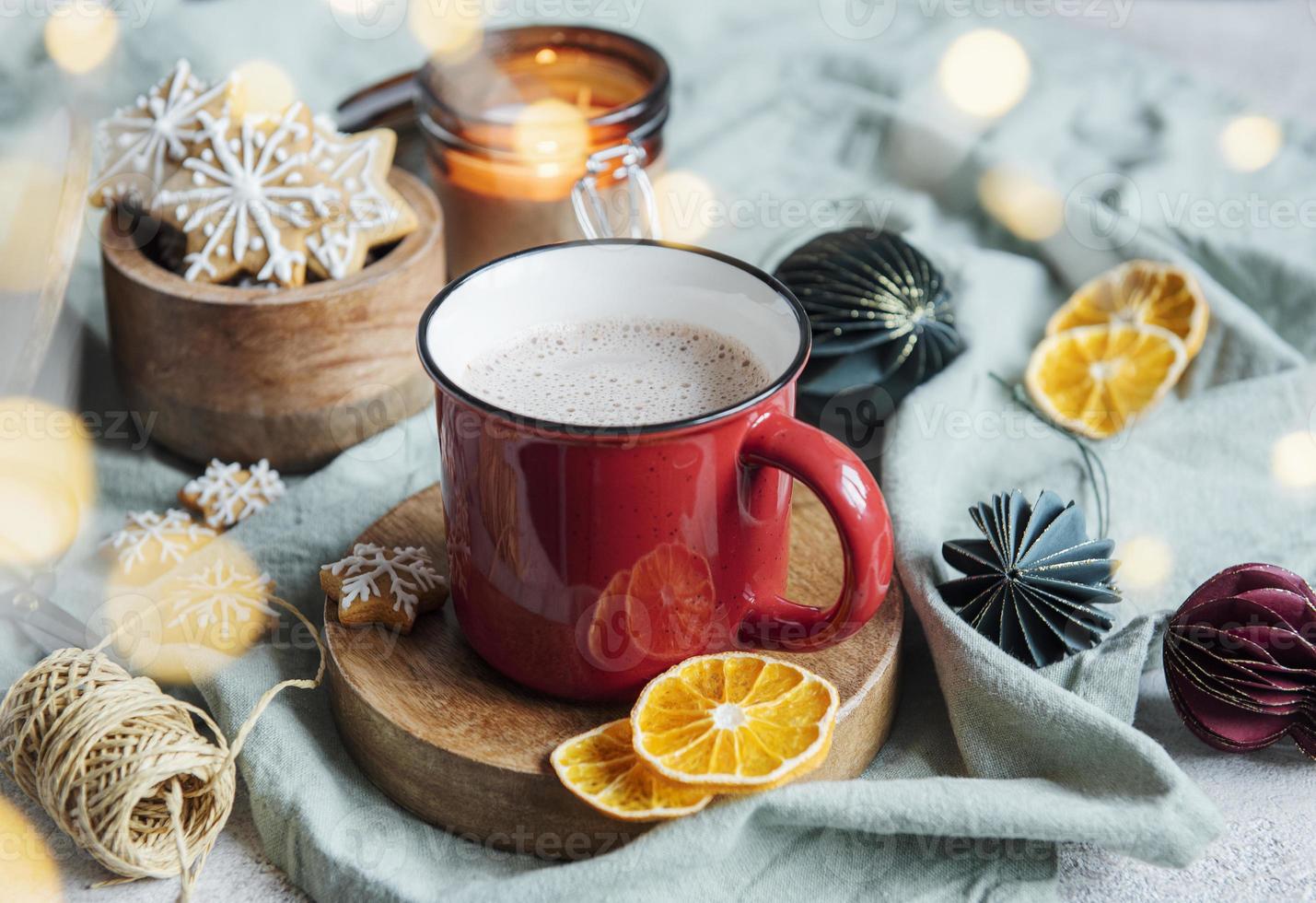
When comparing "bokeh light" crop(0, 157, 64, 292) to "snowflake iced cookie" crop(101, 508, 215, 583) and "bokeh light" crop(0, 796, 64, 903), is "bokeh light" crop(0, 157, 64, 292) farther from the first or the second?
"bokeh light" crop(0, 796, 64, 903)

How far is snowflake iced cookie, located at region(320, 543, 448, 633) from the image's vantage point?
0.87 m

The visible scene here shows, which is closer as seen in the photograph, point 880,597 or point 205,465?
point 880,597

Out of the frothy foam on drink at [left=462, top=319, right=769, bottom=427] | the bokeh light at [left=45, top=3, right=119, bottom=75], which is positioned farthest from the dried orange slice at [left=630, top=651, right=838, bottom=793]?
the bokeh light at [left=45, top=3, right=119, bottom=75]

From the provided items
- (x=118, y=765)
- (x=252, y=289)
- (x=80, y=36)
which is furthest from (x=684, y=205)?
(x=118, y=765)

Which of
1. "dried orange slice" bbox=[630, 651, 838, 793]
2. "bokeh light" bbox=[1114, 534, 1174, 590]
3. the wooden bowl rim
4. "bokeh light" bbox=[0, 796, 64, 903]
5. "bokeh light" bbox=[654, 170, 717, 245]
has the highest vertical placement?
the wooden bowl rim

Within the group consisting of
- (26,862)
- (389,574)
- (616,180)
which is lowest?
(26,862)

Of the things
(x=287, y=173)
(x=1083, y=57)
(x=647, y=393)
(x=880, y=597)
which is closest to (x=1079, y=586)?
(x=880, y=597)

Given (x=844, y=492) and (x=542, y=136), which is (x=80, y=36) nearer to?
(x=542, y=136)

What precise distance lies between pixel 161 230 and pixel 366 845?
624mm

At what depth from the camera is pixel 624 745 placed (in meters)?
0.78

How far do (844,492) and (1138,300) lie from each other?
0.70 meters

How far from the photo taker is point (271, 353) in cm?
107

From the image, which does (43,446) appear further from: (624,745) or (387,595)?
(624,745)

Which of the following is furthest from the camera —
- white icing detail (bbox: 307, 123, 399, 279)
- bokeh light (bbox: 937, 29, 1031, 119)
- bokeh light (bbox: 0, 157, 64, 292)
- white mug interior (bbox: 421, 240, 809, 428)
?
bokeh light (bbox: 937, 29, 1031, 119)
